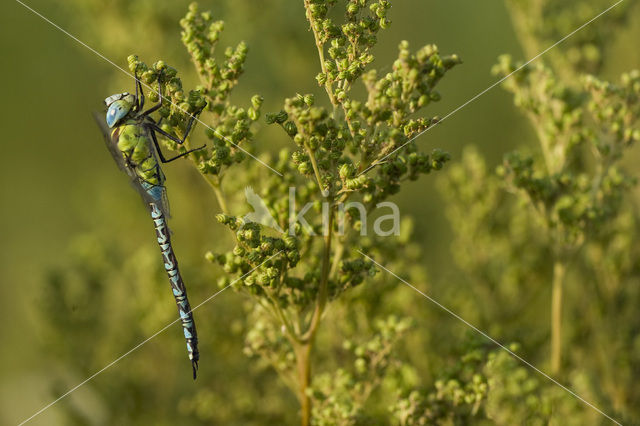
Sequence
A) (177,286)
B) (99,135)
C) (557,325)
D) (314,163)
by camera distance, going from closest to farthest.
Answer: (314,163) < (177,286) < (557,325) < (99,135)

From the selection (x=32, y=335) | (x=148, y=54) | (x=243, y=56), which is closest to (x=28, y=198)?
(x=32, y=335)

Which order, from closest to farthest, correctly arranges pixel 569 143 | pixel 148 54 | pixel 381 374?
pixel 381 374 → pixel 569 143 → pixel 148 54

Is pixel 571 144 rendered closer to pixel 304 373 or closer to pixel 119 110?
pixel 304 373

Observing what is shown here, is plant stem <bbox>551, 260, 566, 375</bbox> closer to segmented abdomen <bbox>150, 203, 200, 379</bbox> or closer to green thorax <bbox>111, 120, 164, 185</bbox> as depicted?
segmented abdomen <bbox>150, 203, 200, 379</bbox>

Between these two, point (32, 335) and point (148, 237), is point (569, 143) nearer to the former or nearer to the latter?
point (148, 237)

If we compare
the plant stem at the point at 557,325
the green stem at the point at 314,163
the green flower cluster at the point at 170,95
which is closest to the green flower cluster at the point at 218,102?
the green flower cluster at the point at 170,95

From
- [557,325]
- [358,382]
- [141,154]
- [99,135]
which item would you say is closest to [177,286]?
[141,154]

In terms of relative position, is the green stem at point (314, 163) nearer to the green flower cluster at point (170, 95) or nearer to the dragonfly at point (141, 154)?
the green flower cluster at point (170, 95)
